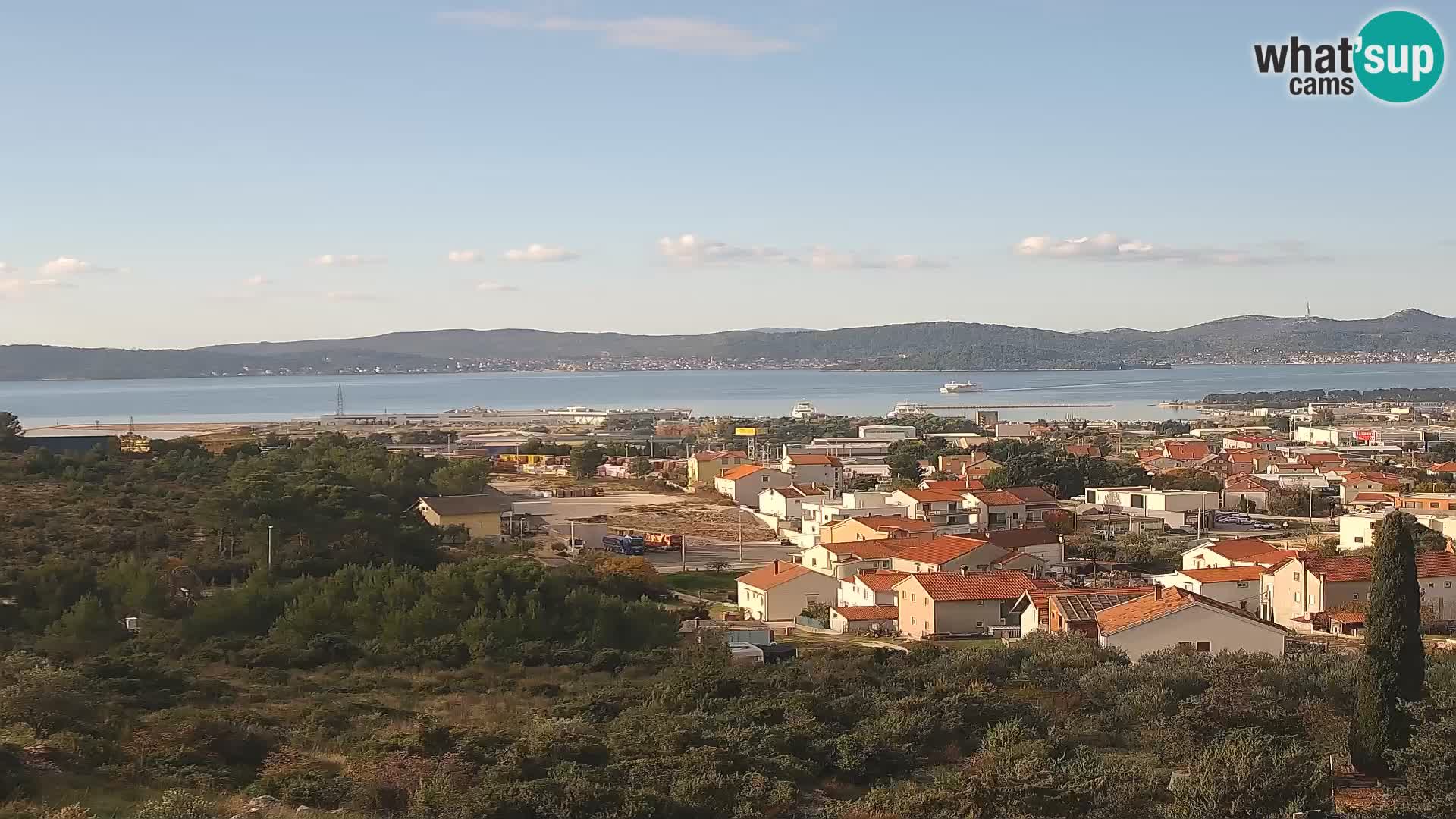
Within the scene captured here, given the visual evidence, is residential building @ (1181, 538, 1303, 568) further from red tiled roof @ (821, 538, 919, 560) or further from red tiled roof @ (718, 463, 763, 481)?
red tiled roof @ (718, 463, 763, 481)

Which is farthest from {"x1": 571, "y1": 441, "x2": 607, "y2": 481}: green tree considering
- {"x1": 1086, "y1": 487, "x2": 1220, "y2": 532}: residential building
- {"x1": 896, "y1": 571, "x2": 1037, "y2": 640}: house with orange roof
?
{"x1": 896, "y1": 571, "x2": 1037, "y2": 640}: house with orange roof

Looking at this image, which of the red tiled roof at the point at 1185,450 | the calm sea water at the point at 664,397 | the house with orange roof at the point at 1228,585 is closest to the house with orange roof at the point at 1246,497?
the red tiled roof at the point at 1185,450

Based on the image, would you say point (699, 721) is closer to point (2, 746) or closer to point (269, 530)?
point (2, 746)

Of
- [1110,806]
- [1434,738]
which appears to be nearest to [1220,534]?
[1434,738]

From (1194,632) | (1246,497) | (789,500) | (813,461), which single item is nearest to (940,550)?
(1194,632)

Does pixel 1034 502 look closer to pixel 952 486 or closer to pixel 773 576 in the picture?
pixel 952 486
